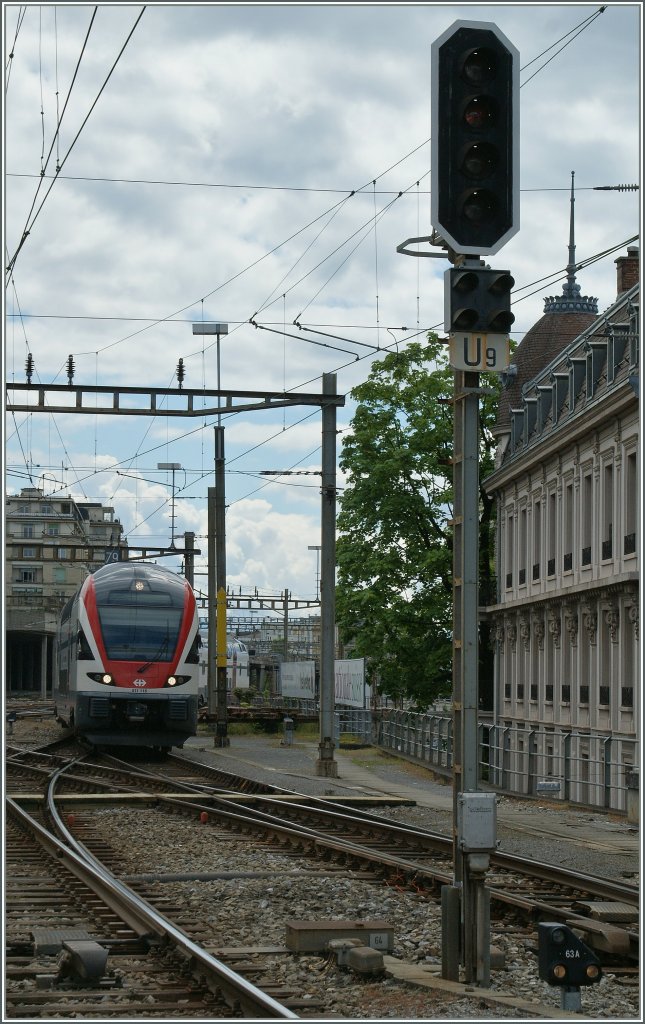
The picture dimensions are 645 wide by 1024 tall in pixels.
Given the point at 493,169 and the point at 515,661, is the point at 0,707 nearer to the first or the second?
the point at 493,169

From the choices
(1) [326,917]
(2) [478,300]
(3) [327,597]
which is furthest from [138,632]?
(2) [478,300]

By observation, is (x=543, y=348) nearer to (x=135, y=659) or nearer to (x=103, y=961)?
(x=135, y=659)

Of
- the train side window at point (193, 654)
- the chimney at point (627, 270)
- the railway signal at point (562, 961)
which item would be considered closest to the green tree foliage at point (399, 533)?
the chimney at point (627, 270)

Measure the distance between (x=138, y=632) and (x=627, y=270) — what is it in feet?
67.1

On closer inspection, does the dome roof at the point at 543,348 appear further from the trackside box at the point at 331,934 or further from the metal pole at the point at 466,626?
the metal pole at the point at 466,626

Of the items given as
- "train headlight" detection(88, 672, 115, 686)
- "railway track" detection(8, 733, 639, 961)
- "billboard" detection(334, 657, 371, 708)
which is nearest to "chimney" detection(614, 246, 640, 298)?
"billboard" detection(334, 657, 371, 708)

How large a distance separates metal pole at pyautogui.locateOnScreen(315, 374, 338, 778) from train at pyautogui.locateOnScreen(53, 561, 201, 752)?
12.6 ft

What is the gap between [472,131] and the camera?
9.19m

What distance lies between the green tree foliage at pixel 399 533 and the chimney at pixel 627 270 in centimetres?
554

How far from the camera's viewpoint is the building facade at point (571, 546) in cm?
3741

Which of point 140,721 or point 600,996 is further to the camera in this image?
point 140,721

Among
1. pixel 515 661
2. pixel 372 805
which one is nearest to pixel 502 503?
pixel 515 661

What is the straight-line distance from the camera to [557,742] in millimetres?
44250

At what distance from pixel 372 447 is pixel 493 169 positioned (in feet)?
134
